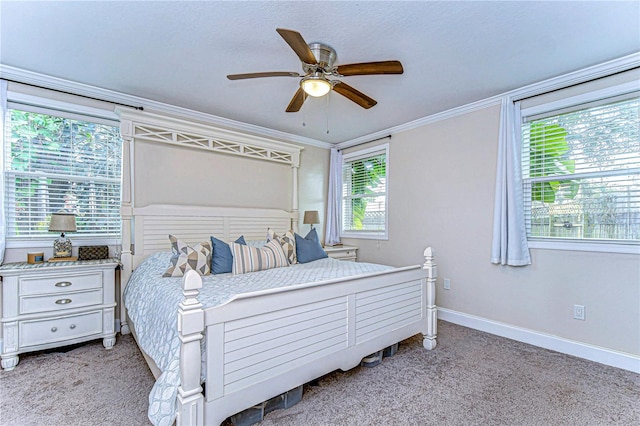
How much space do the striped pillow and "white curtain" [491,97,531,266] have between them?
2195 millimetres

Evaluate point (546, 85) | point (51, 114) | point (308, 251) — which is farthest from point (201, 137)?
point (546, 85)

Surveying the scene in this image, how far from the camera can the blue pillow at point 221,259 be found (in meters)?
2.70

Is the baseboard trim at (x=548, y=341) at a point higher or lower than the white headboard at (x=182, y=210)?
lower

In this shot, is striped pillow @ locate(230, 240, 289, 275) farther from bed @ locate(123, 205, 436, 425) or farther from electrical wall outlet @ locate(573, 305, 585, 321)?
electrical wall outlet @ locate(573, 305, 585, 321)

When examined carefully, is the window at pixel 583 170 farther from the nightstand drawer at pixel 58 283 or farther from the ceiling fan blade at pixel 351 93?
the nightstand drawer at pixel 58 283

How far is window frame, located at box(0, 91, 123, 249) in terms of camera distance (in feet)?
8.82

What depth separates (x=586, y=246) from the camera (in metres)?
2.61

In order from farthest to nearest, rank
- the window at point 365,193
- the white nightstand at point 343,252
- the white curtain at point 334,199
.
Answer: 1. the white curtain at point 334,199
2. the window at point 365,193
3. the white nightstand at point 343,252

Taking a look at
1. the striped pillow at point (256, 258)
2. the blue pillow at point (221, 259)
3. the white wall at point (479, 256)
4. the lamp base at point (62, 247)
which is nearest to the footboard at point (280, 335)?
the striped pillow at point (256, 258)

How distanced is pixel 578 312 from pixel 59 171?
4.98 metres

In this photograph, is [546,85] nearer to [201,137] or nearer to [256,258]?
[256,258]

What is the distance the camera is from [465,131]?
344cm

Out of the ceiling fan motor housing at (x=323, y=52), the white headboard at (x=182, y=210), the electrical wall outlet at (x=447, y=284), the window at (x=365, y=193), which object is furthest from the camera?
the window at (x=365, y=193)

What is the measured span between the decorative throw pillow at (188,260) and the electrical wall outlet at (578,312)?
3.26m
